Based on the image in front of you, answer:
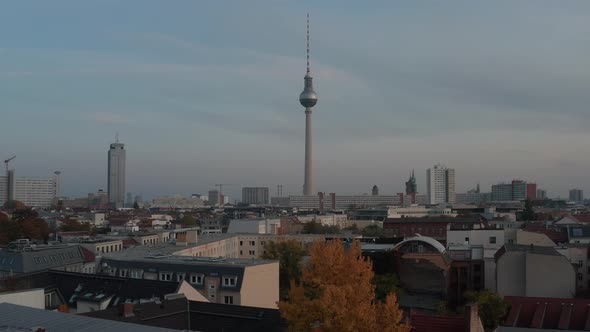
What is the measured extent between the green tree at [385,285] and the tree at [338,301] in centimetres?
1831

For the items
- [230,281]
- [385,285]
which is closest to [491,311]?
[385,285]

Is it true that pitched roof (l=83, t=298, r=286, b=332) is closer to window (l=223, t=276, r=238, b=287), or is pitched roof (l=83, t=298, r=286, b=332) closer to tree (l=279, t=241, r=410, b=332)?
tree (l=279, t=241, r=410, b=332)

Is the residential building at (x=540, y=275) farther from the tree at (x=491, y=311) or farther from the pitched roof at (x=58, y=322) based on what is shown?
the pitched roof at (x=58, y=322)

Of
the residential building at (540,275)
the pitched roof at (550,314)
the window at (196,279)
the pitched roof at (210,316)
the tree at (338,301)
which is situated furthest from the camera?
the residential building at (540,275)

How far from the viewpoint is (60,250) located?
169ft

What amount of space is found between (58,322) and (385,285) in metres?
31.1

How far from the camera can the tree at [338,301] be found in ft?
62.6

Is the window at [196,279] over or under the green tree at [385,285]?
over

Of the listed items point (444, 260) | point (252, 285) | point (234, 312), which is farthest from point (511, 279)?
point (234, 312)

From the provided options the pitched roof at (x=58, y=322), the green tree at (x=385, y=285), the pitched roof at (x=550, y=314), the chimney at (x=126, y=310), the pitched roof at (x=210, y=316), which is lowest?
the green tree at (x=385, y=285)

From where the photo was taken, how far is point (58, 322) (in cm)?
1770

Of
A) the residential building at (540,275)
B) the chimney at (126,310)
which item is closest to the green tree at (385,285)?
the residential building at (540,275)

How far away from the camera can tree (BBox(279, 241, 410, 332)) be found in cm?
1908

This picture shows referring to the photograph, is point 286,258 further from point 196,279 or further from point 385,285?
point 196,279
